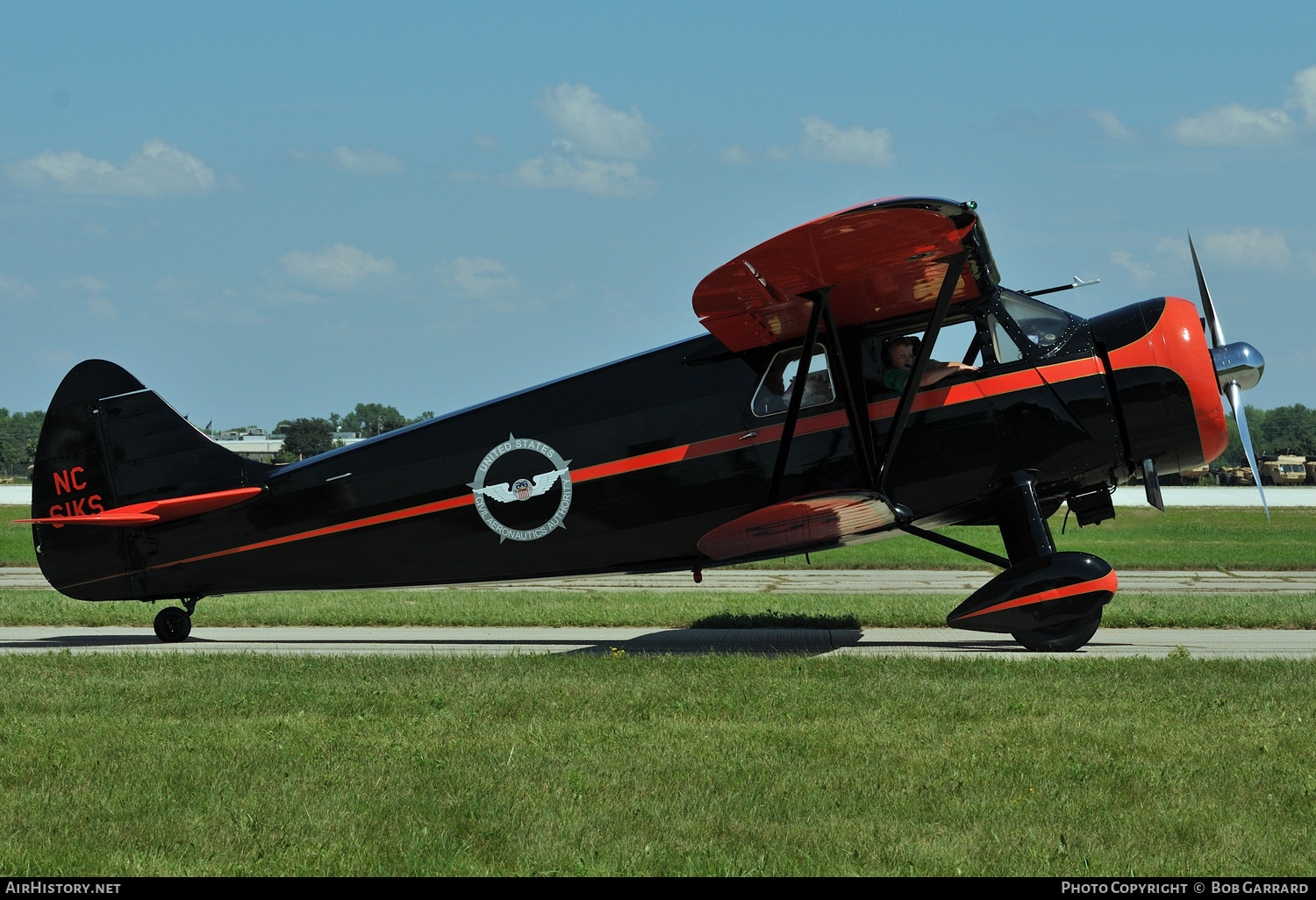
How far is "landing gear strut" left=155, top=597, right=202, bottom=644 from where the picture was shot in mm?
11820

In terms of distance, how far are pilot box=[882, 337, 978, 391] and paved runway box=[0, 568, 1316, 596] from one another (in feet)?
23.5

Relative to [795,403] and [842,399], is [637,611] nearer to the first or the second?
[795,403]

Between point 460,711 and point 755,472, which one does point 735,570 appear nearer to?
point 755,472

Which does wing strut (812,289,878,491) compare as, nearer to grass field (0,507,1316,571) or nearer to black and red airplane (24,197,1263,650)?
black and red airplane (24,197,1263,650)

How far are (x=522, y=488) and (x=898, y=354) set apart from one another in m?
3.87

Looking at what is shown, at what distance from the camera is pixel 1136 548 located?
83.3ft

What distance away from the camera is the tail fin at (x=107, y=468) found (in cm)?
1161

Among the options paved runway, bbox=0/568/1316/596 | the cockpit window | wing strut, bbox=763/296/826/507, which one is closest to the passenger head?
wing strut, bbox=763/296/826/507

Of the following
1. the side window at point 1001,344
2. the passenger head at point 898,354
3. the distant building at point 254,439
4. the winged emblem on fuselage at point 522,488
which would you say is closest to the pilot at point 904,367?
the passenger head at point 898,354

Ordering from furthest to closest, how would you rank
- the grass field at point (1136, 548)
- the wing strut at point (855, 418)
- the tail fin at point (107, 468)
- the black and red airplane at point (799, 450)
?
the grass field at point (1136, 548)
the tail fin at point (107, 468)
the wing strut at point (855, 418)
the black and red airplane at point (799, 450)

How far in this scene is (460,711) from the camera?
7.04m

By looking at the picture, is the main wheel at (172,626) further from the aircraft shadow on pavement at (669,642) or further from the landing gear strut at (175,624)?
the aircraft shadow on pavement at (669,642)

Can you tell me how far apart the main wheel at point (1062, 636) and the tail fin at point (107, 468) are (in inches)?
318
